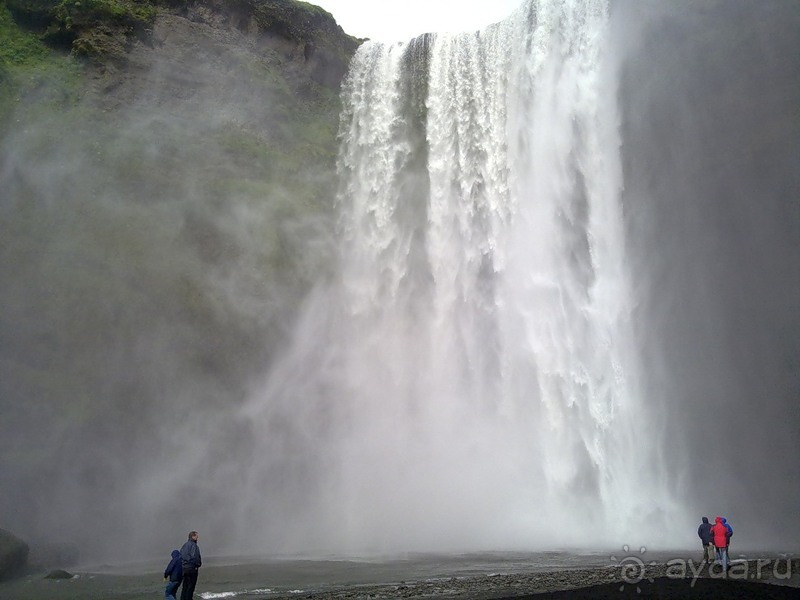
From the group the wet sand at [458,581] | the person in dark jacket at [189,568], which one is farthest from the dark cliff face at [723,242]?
the person in dark jacket at [189,568]

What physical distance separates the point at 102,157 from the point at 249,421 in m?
10.5

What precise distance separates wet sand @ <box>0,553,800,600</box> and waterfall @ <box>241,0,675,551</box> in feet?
14.8

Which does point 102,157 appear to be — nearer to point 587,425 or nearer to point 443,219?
point 443,219

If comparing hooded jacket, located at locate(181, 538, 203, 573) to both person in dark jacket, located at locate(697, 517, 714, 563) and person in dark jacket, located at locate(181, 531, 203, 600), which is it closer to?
person in dark jacket, located at locate(181, 531, 203, 600)

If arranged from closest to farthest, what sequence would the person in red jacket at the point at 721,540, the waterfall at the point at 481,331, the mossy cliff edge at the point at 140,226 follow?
the person in red jacket at the point at 721,540 → the mossy cliff edge at the point at 140,226 → the waterfall at the point at 481,331

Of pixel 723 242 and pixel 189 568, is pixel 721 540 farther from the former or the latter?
pixel 723 242

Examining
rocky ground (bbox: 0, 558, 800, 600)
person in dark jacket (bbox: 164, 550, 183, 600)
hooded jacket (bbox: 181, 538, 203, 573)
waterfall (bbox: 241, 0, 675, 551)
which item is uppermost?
waterfall (bbox: 241, 0, 675, 551)

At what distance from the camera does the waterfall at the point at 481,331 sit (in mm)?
20312

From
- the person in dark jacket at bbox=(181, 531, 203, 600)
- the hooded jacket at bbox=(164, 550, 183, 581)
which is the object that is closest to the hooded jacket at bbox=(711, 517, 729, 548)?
the person in dark jacket at bbox=(181, 531, 203, 600)

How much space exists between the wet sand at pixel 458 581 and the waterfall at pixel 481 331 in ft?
14.8

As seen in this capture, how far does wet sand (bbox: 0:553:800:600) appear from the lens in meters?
10.0

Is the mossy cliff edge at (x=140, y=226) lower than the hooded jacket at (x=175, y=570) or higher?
higher

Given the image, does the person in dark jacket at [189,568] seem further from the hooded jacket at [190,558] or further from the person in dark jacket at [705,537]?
the person in dark jacket at [705,537]

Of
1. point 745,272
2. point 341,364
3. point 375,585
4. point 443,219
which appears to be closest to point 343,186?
point 443,219
